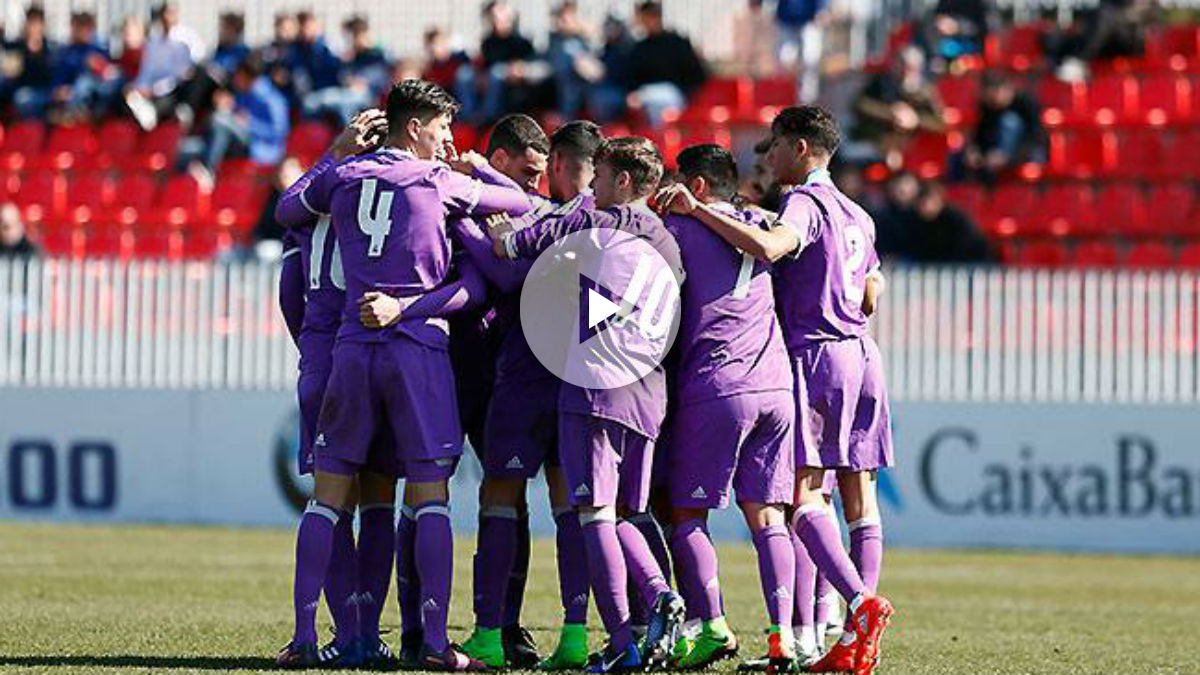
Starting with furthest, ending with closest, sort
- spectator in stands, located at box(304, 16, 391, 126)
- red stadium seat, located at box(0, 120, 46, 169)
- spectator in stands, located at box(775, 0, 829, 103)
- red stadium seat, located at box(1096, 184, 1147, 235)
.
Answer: red stadium seat, located at box(0, 120, 46, 169), spectator in stands, located at box(304, 16, 391, 126), spectator in stands, located at box(775, 0, 829, 103), red stadium seat, located at box(1096, 184, 1147, 235)

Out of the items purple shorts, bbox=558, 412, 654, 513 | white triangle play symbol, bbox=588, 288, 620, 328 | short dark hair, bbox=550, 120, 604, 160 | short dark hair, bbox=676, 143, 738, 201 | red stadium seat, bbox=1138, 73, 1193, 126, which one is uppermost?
red stadium seat, bbox=1138, 73, 1193, 126

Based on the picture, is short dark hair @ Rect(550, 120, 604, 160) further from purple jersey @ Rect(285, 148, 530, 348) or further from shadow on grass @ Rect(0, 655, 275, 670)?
shadow on grass @ Rect(0, 655, 275, 670)

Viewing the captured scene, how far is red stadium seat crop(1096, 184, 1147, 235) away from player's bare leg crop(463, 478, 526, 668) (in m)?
13.2

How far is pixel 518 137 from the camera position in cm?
1041

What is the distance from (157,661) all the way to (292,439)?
10.1 meters

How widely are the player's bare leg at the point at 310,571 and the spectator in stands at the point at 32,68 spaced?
1865 centimetres

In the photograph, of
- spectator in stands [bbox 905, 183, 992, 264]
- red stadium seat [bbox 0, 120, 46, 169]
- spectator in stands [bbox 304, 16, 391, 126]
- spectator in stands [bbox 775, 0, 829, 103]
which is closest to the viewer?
spectator in stands [bbox 905, 183, 992, 264]

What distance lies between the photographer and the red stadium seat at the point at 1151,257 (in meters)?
21.4

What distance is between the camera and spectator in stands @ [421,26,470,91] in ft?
85.4

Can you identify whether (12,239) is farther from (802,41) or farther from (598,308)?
(598,308)

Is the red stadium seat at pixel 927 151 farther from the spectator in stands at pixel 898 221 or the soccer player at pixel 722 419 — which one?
the soccer player at pixel 722 419

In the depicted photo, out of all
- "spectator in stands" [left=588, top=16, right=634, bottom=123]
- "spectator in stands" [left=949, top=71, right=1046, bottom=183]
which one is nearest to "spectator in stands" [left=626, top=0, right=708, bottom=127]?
"spectator in stands" [left=588, top=16, right=634, bottom=123]

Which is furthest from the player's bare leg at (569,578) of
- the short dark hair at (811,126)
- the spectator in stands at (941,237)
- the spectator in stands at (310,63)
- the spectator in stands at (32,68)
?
the spectator in stands at (32,68)

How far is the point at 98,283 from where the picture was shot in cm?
2045
